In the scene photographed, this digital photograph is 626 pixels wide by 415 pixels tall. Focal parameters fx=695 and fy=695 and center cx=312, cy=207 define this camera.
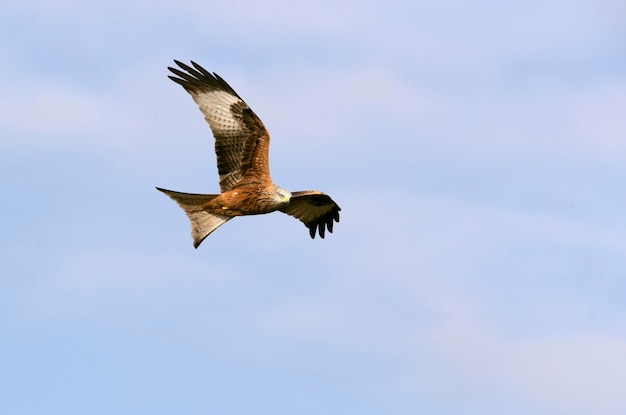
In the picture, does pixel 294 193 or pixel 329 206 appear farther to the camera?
pixel 329 206

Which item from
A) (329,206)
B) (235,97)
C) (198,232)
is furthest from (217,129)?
(329,206)

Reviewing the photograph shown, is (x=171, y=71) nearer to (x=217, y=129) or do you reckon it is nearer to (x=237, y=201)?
(x=217, y=129)

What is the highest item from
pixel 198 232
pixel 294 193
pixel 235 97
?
pixel 235 97

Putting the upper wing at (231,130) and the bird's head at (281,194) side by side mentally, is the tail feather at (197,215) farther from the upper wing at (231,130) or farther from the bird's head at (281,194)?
the bird's head at (281,194)

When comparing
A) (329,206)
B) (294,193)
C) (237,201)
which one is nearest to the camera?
(237,201)

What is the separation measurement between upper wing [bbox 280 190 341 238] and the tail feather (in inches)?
112

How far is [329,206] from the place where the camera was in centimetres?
1464

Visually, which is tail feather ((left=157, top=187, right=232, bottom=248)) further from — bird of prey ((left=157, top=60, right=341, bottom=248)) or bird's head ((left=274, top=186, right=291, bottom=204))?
bird's head ((left=274, top=186, right=291, bottom=204))

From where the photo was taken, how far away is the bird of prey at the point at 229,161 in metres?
11.6

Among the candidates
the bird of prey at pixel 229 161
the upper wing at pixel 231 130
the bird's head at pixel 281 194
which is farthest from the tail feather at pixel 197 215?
the bird's head at pixel 281 194

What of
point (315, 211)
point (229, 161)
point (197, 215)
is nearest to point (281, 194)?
point (229, 161)

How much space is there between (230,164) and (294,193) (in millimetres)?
1898

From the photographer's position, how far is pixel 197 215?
38.5 feet

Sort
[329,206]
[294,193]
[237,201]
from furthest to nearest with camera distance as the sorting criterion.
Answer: [329,206] < [294,193] < [237,201]
